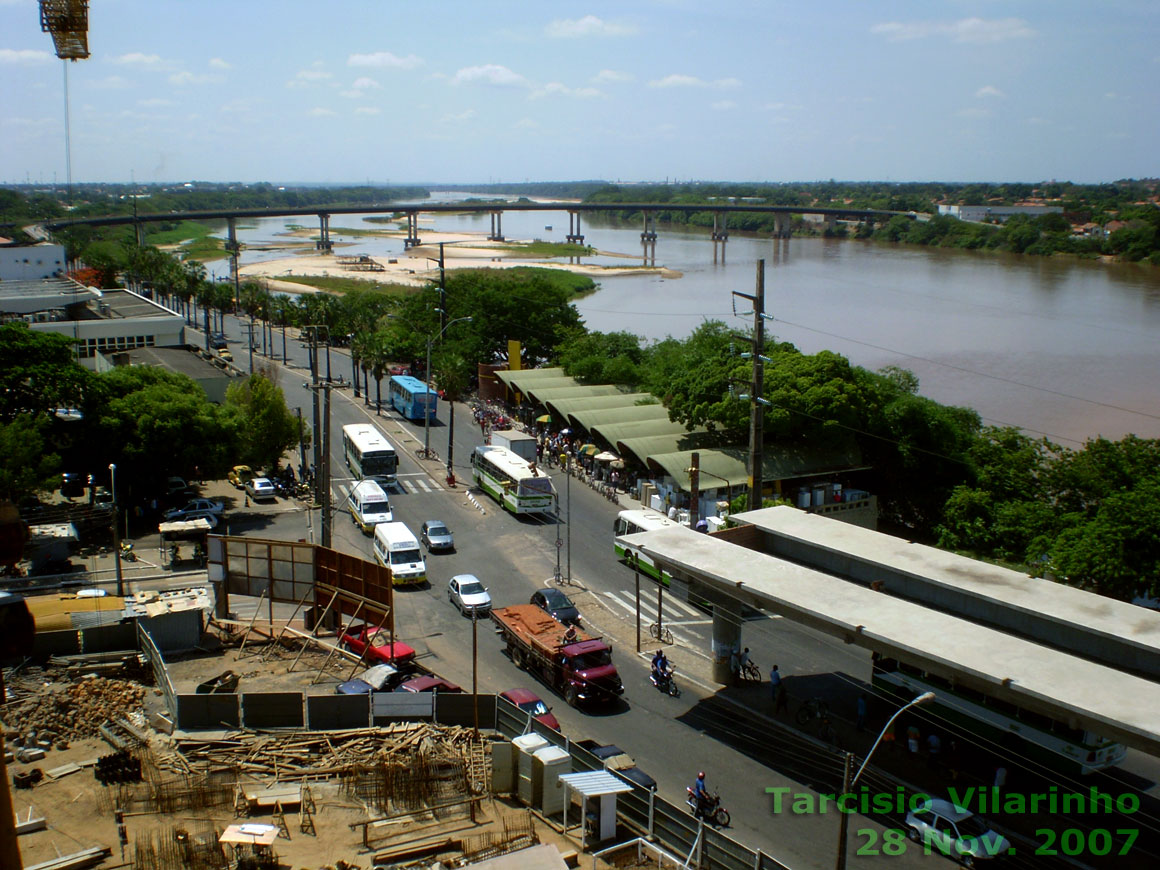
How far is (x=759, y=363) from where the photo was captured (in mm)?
20766

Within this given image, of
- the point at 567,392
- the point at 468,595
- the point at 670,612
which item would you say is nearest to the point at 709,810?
the point at 670,612

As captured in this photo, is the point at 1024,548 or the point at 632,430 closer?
the point at 1024,548

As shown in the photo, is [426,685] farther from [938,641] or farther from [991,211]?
[991,211]

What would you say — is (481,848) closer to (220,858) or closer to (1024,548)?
(220,858)

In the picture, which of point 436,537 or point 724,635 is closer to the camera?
point 724,635

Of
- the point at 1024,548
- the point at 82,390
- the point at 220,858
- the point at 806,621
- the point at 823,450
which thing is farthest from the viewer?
the point at 823,450

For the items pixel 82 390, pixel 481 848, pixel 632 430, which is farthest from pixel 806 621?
pixel 82 390

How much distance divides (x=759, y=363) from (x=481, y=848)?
11.9 meters

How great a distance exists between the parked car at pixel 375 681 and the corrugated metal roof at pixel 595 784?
532 cm

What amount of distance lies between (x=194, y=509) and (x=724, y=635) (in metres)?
18.2

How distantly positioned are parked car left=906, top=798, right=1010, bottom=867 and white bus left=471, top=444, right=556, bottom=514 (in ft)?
58.7

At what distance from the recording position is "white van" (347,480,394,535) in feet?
95.7

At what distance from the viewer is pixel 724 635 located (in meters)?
19.5

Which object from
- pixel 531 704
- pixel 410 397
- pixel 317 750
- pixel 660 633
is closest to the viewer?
pixel 317 750
